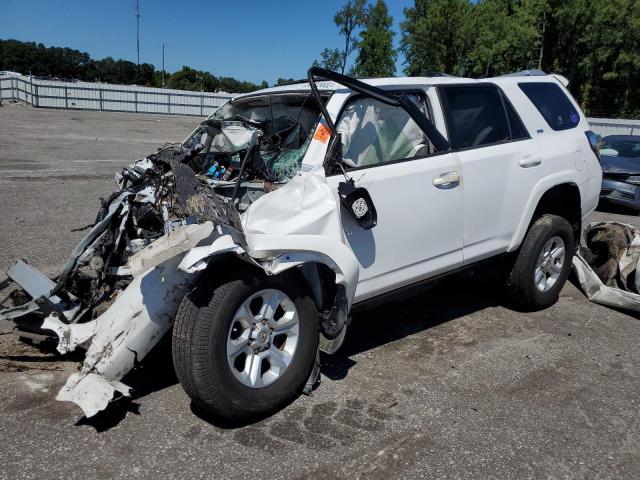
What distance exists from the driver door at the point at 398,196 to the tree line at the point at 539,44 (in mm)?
36553

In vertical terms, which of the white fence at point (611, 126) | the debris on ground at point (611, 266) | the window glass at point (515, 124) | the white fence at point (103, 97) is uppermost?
the white fence at point (103, 97)

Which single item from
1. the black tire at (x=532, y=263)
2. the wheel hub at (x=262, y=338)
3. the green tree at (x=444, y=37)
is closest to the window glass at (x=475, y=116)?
the black tire at (x=532, y=263)

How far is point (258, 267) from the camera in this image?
2.96 metres

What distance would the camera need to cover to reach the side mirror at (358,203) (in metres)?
3.30

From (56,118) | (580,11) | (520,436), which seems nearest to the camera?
(520,436)

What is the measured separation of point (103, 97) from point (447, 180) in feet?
104

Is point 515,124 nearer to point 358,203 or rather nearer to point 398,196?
point 398,196

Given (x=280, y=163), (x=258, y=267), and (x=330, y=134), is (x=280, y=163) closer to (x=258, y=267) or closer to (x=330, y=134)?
(x=330, y=134)

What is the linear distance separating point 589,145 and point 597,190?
1.46 ft

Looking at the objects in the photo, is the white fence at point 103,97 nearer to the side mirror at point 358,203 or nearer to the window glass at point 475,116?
the window glass at point 475,116

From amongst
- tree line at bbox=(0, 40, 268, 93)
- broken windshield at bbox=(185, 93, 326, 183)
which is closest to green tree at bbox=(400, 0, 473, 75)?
tree line at bbox=(0, 40, 268, 93)

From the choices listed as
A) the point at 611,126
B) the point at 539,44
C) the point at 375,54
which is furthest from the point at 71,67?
the point at 611,126

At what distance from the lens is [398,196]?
11.9 feet

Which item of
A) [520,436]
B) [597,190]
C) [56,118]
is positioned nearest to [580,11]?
[56,118]
